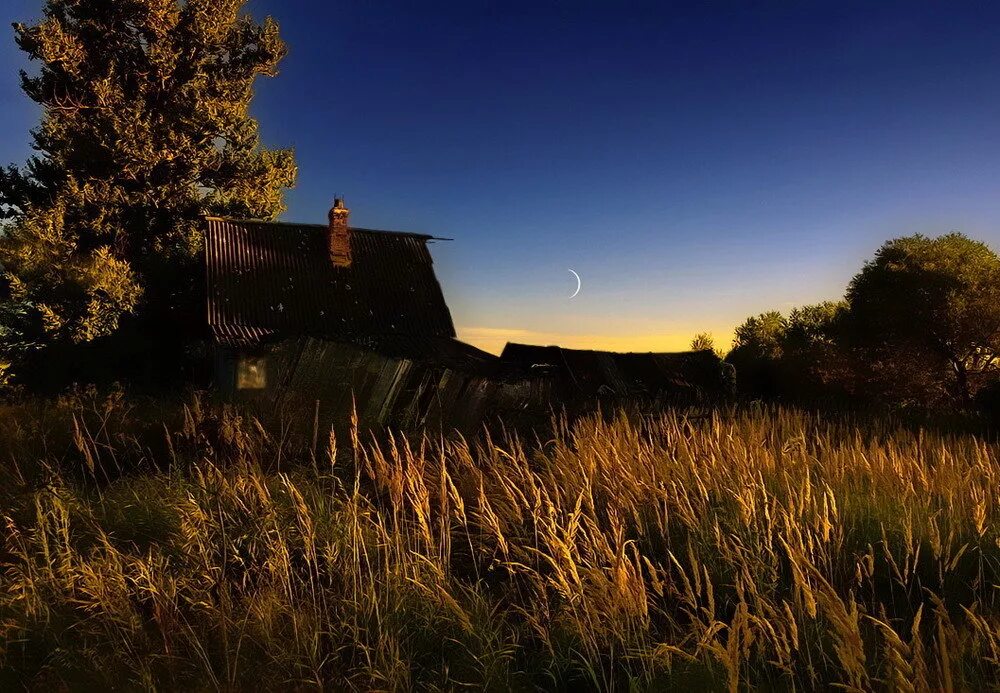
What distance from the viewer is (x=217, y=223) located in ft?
63.2

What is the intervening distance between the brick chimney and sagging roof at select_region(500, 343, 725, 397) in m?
5.81

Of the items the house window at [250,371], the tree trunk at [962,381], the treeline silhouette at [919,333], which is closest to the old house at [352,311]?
the house window at [250,371]

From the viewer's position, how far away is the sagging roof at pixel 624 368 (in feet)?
63.7

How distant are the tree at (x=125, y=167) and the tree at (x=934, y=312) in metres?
18.6

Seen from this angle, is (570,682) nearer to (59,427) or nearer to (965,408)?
(59,427)

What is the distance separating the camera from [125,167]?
19562 millimetres

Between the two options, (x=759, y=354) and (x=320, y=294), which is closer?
(x=320, y=294)

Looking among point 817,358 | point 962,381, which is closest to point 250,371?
point 817,358

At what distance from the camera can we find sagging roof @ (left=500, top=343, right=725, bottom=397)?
1942 cm

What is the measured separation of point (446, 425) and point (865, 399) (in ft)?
37.4

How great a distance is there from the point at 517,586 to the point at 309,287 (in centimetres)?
1647

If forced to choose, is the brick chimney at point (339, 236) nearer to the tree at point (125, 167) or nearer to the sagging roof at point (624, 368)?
the tree at point (125, 167)

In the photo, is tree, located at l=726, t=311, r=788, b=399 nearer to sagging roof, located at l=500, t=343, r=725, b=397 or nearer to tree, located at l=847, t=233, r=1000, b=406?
sagging roof, located at l=500, t=343, r=725, b=397

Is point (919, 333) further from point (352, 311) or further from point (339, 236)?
point (339, 236)
